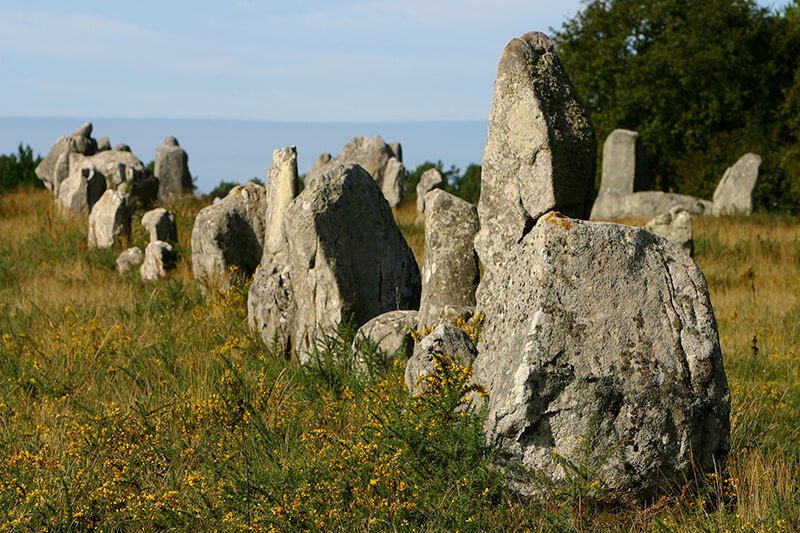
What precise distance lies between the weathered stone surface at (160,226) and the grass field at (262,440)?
3.22 m

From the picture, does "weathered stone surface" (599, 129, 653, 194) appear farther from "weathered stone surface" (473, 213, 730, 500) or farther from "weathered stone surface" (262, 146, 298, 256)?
"weathered stone surface" (473, 213, 730, 500)

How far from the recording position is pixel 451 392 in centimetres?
464

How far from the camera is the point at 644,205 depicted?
2206 centimetres

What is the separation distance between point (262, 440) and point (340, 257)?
90.2 inches

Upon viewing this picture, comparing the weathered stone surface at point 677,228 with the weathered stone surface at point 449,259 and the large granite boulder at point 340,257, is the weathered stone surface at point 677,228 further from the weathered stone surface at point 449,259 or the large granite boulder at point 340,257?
the weathered stone surface at point 449,259

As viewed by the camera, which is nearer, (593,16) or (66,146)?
(66,146)

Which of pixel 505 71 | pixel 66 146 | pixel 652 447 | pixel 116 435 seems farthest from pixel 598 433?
pixel 66 146

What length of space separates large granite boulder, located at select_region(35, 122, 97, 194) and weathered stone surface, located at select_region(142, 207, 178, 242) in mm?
9013

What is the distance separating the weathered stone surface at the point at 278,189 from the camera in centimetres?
888

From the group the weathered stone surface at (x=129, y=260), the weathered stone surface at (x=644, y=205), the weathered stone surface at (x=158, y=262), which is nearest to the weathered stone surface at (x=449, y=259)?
the weathered stone surface at (x=158, y=262)

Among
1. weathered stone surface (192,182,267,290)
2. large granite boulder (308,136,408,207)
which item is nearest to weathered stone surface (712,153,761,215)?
large granite boulder (308,136,408,207)

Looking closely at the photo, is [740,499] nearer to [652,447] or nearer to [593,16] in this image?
[652,447]

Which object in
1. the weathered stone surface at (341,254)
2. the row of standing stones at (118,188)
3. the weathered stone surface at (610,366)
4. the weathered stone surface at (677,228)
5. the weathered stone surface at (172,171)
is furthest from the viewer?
the weathered stone surface at (172,171)

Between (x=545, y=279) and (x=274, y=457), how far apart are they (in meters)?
2.09
